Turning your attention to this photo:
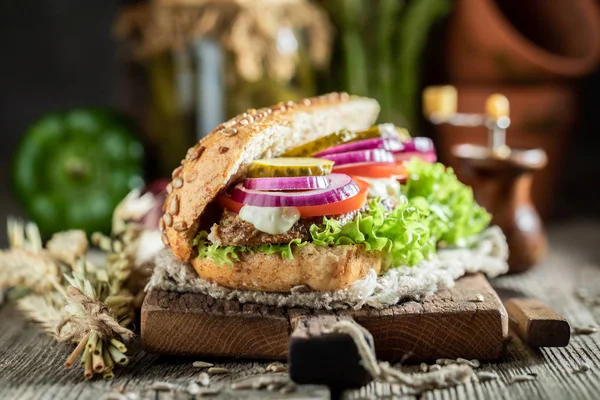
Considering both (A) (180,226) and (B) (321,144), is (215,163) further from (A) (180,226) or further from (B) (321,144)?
(B) (321,144)

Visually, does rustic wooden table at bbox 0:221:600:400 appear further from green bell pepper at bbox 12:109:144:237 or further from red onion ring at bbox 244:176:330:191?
green bell pepper at bbox 12:109:144:237

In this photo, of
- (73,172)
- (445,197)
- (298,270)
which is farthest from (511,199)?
(73,172)

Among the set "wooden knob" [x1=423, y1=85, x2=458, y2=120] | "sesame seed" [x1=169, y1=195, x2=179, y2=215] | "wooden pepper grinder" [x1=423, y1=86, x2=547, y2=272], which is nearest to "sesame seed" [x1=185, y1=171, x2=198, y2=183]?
"sesame seed" [x1=169, y1=195, x2=179, y2=215]

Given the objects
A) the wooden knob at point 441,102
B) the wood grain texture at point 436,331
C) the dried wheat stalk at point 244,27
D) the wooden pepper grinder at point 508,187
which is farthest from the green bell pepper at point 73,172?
the wood grain texture at point 436,331

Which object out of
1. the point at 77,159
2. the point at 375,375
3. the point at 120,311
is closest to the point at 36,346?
the point at 120,311

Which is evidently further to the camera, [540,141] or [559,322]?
[540,141]

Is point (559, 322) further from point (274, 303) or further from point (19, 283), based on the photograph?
point (19, 283)

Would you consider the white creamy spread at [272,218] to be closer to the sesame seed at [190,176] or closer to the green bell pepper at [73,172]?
the sesame seed at [190,176]
